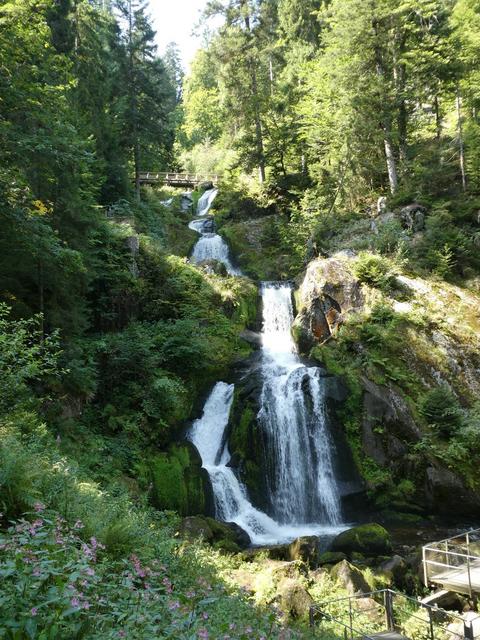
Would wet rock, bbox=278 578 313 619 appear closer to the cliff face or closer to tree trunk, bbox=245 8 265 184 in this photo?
the cliff face

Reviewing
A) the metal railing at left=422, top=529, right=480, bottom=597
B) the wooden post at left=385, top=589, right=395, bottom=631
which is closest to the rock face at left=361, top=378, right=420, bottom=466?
the metal railing at left=422, top=529, right=480, bottom=597

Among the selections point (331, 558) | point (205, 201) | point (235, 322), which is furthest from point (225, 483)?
point (205, 201)

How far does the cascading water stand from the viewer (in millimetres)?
27219

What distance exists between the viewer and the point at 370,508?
14039mm

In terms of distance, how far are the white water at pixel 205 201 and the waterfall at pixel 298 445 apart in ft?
64.3

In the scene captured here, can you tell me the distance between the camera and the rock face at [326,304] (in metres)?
19.0

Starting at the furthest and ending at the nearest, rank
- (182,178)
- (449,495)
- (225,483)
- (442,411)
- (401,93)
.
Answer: (182,178) → (401,93) → (442,411) → (225,483) → (449,495)

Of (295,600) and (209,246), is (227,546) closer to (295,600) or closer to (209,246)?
(295,600)

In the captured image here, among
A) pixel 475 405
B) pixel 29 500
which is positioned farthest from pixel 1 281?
pixel 475 405

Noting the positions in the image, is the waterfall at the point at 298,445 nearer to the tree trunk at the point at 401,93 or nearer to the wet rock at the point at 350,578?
the wet rock at the point at 350,578

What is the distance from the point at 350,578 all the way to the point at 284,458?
5.68m

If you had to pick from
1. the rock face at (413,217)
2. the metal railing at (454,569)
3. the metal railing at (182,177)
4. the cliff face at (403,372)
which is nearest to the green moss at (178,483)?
the cliff face at (403,372)

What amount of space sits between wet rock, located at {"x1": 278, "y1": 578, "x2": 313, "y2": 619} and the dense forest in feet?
0.17

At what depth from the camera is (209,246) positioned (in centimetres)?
2827
